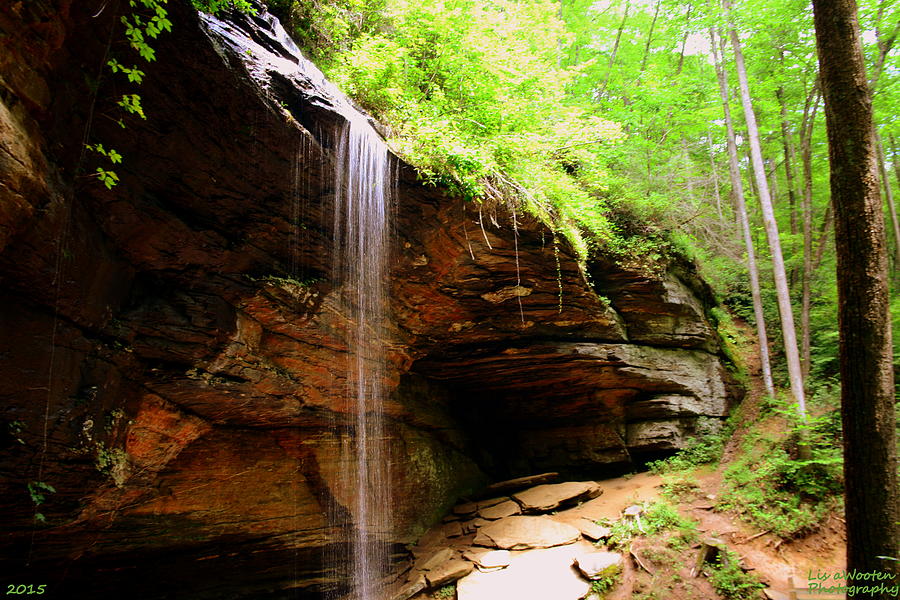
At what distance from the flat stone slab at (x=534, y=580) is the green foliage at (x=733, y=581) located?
1844mm

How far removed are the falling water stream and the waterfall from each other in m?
0.01

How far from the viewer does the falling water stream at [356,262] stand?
→ 17.7ft

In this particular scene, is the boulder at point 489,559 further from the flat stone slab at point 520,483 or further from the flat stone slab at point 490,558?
the flat stone slab at point 520,483

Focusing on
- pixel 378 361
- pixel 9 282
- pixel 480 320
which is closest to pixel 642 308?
pixel 480 320

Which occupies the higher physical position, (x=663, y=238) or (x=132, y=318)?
(x=663, y=238)

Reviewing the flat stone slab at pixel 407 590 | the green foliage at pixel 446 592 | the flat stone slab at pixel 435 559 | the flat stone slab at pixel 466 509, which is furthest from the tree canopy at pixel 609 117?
the flat stone slab at pixel 407 590

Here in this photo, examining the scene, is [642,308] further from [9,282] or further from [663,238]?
[9,282]

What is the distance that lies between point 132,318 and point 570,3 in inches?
735

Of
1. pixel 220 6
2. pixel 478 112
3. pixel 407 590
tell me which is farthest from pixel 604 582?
pixel 220 6

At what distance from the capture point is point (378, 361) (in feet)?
25.9

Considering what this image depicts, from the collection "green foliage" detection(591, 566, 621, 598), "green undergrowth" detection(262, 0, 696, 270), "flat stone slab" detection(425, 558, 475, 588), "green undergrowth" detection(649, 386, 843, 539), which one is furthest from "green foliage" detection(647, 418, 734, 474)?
"flat stone slab" detection(425, 558, 475, 588)

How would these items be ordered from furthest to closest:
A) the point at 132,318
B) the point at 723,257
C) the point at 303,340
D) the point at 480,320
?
the point at 723,257 → the point at 480,320 → the point at 303,340 → the point at 132,318

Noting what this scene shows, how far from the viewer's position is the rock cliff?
423 cm

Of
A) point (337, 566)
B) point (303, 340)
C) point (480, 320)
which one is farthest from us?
point (480, 320)
